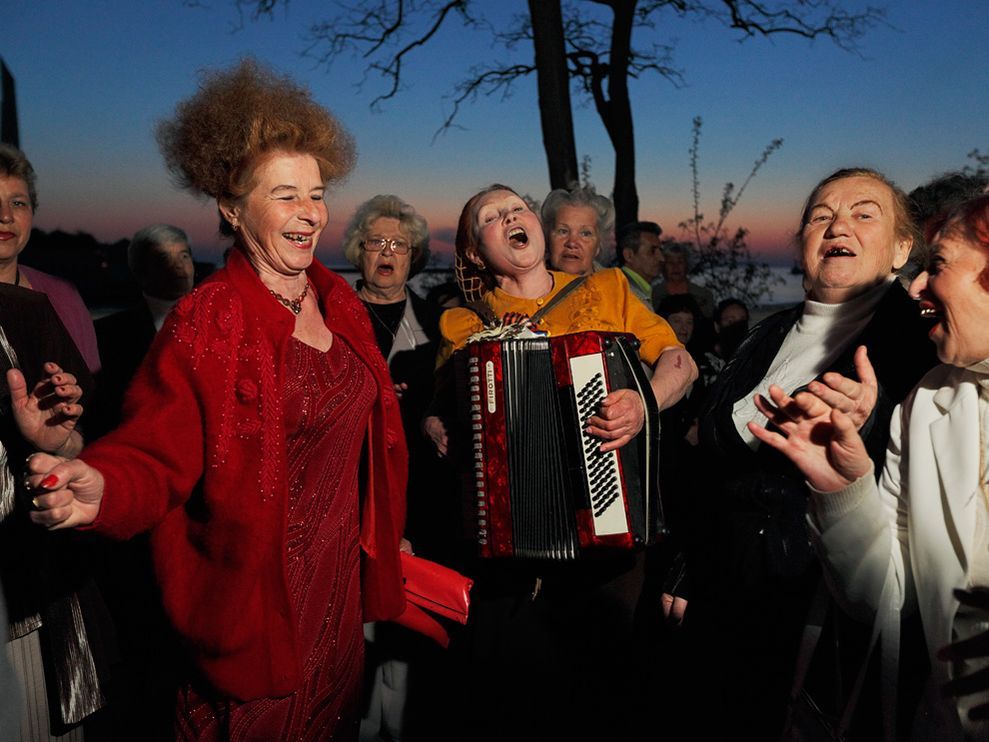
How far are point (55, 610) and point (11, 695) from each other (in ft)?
5.60

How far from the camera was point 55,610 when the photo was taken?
105 inches

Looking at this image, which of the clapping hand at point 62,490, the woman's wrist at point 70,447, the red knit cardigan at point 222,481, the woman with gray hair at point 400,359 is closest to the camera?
the clapping hand at point 62,490

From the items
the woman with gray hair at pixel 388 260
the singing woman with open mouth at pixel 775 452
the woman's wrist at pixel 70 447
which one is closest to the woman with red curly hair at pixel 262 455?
the woman's wrist at pixel 70 447

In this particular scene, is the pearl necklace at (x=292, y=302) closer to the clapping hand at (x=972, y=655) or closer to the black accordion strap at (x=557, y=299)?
the black accordion strap at (x=557, y=299)

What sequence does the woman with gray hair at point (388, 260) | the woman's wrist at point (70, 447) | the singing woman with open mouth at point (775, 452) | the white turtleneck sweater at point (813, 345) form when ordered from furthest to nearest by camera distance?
1. the woman with gray hair at point (388, 260)
2. the woman's wrist at point (70, 447)
3. the white turtleneck sweater at point (813, 345)
4. the singing woman with open mouth at point (775, 452)

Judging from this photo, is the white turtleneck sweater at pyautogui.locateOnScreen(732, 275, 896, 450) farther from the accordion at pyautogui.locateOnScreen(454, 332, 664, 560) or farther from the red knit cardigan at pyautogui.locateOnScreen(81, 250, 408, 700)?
the red knit cardigan at pyautogui.locateOnScreen(81, 250, 408, 700)

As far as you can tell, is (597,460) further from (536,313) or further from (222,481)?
(222,481)

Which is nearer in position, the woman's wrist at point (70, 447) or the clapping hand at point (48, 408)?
the clapping hand at point (48, 408)

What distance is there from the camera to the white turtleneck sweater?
252 centimetres

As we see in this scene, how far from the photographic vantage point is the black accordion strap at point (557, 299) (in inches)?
122

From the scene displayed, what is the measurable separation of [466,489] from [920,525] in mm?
1520

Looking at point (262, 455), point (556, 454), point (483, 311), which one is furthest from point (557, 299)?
point (262, 455)

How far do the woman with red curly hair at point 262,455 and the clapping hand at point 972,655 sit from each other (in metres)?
1.48

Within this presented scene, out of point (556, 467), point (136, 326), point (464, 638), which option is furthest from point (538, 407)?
point (136, 326)
